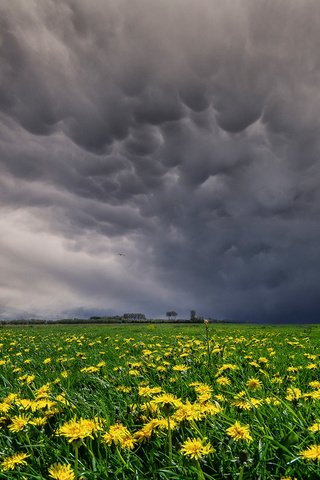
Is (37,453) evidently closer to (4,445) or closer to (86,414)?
(4,445)

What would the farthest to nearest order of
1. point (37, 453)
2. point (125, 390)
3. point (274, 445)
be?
point (125, 390) → point (37, 453) → point (274, 445)

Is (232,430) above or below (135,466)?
above

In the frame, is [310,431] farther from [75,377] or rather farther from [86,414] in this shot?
[75,377]

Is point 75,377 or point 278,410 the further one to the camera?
point 75,377

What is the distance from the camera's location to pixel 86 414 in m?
3.66

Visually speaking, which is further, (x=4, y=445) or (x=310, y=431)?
(x=4, y=445)

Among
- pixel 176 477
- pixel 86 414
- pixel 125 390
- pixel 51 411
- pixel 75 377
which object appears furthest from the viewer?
pixel 75 377

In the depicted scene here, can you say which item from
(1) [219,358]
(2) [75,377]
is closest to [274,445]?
(1) [219,358]

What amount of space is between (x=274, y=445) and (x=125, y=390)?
2.34 m

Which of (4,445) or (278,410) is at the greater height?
(278,410)

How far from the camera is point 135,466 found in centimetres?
252

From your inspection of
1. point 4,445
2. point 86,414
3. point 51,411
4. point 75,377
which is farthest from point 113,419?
point 75,377

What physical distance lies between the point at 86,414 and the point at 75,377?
3.20 meters

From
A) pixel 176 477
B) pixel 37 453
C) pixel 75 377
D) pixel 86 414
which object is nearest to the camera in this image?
pixel 176 477
